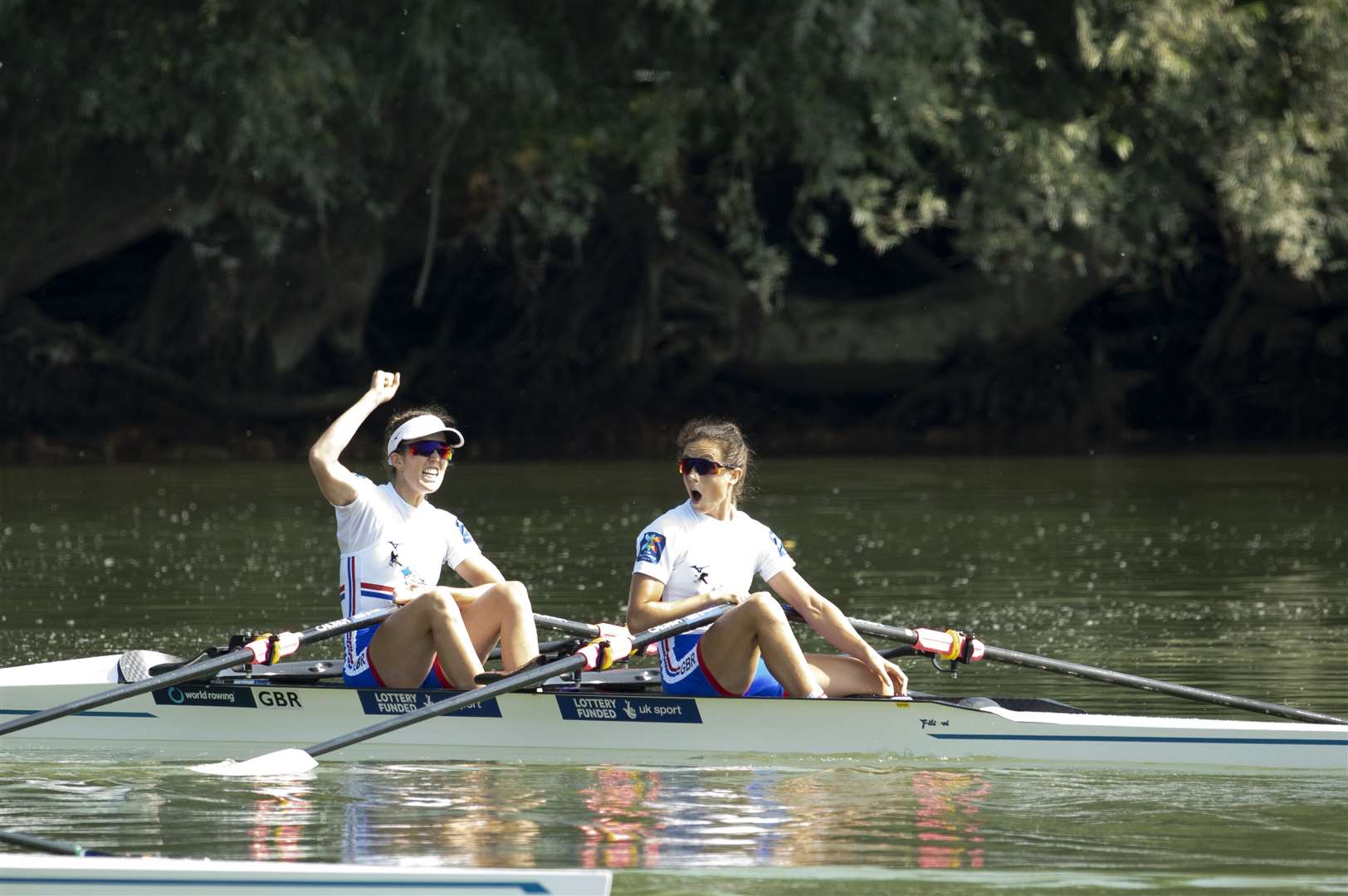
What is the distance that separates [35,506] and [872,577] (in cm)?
929

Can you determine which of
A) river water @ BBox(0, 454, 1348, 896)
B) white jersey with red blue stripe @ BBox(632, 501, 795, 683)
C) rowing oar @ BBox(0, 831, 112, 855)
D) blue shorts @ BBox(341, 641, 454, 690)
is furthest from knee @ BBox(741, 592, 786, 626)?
rowing oar @ BBox(0, 831, 112, 855)

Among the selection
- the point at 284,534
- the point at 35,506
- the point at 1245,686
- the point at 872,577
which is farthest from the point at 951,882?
the point at 35,506

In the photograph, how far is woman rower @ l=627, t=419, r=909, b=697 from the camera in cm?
806

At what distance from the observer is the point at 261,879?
558 centimetres

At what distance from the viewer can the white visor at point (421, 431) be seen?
27.6 feet

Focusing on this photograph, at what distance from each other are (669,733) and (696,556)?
64 cm

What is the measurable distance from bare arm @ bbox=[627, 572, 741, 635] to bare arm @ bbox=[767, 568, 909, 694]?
21 centimetres

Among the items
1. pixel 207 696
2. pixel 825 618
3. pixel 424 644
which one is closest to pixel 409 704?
pixel 424 644

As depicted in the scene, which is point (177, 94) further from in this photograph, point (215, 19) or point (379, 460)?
point (379, 460)

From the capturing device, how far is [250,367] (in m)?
27.1

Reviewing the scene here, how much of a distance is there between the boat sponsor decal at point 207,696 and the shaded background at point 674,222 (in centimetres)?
1350

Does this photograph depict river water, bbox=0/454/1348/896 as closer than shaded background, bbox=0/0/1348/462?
Yes

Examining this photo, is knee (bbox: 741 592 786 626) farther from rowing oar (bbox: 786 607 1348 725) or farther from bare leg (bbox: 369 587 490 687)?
bare leg (bbox: 369 587 490 687)

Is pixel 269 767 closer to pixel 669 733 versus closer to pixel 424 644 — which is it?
pixel 424 644
